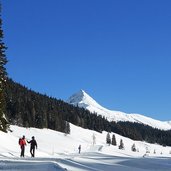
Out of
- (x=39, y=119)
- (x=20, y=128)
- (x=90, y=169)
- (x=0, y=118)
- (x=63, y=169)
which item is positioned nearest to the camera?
(x=63, y=169)

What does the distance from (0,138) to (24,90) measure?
132 m

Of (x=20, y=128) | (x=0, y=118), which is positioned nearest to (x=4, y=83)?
(x=0, y=118)

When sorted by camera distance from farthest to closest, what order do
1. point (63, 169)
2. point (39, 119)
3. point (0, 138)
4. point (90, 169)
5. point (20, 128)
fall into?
point (39, 119)
point (20, 128)
point (0, 138)
point (90, 169)
point (63, 169)

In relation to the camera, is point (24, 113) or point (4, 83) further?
point (24, 113)

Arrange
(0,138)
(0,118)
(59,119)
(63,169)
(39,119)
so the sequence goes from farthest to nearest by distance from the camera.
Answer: (59,119) < (39,119) < (0,138) < (0,118) < (63,169)

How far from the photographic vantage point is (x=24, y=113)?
15625 centimetres

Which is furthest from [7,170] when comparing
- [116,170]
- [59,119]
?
[59,119]

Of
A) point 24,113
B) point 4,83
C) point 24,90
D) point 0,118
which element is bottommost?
point 0,118

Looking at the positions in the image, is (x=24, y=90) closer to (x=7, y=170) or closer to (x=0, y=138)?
(x=0, y=138)

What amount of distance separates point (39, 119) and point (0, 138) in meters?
111

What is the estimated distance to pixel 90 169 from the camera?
67.5 feet

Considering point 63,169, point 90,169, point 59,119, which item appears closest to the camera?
point 63,169

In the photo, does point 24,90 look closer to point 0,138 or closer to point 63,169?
point 0,138

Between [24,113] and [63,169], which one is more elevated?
[24,113]
